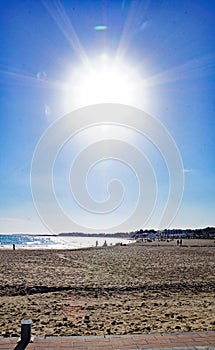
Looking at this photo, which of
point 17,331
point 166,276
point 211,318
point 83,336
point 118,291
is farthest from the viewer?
point 166,276

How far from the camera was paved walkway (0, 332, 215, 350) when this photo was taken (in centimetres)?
479

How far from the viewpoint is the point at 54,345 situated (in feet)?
16.1

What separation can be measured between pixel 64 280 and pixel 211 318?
650 centimetres

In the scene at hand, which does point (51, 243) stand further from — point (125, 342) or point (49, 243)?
point (125, 342)

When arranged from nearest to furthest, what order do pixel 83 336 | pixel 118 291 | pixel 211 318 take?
pixel 83 336 → pixel 211 318 → pixel 118 291

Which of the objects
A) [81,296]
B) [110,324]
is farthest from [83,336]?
[81,296]

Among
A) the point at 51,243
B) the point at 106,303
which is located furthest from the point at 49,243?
the point at 106,303

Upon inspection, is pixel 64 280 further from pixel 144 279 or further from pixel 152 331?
pixel 152 331

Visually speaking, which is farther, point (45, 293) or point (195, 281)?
point (195, 281)

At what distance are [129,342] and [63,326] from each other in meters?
1.62

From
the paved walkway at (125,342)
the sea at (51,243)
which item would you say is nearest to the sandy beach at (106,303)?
the paved walkway at (125,342)

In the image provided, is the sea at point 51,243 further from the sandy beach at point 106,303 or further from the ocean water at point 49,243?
the sandy beach at point 106,303

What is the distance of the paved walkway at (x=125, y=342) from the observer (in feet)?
15.7

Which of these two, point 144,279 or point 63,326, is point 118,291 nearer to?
point 144,279
